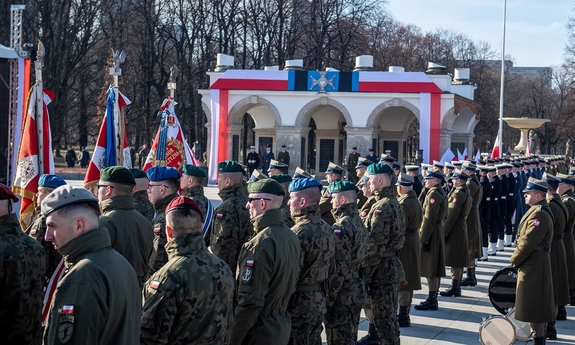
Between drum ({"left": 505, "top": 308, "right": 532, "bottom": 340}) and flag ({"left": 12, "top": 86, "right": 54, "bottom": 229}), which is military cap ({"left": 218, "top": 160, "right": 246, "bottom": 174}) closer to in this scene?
flag ({"left": 12, "top": 86, "right": 54, "bottom": 229})

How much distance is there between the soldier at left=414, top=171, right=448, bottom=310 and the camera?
10984 millimetres

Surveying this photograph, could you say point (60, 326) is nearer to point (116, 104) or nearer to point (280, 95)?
point (116, 104)

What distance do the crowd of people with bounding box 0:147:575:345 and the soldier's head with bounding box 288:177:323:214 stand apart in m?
0.01

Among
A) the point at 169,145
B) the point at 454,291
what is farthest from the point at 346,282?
the point at 169,145

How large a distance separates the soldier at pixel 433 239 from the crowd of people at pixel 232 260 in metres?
0.02

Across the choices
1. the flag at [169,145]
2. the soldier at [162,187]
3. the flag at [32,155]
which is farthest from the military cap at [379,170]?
the flag at [169,145]

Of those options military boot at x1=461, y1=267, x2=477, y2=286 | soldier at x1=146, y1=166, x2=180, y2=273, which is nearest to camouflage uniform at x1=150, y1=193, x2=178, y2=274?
soldier at x1=146, y1=166, x2=180, y2=273

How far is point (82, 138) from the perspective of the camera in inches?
1784

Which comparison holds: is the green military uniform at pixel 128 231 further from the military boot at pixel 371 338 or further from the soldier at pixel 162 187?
the military boot at pixel 371 338

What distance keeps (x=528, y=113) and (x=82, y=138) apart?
47.5m

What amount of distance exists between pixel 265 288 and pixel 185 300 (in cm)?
115

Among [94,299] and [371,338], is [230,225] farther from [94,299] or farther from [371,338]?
[94,299]

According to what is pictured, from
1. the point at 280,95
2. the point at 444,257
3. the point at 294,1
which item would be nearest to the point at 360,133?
the point at 280,95

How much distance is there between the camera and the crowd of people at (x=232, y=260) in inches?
151
